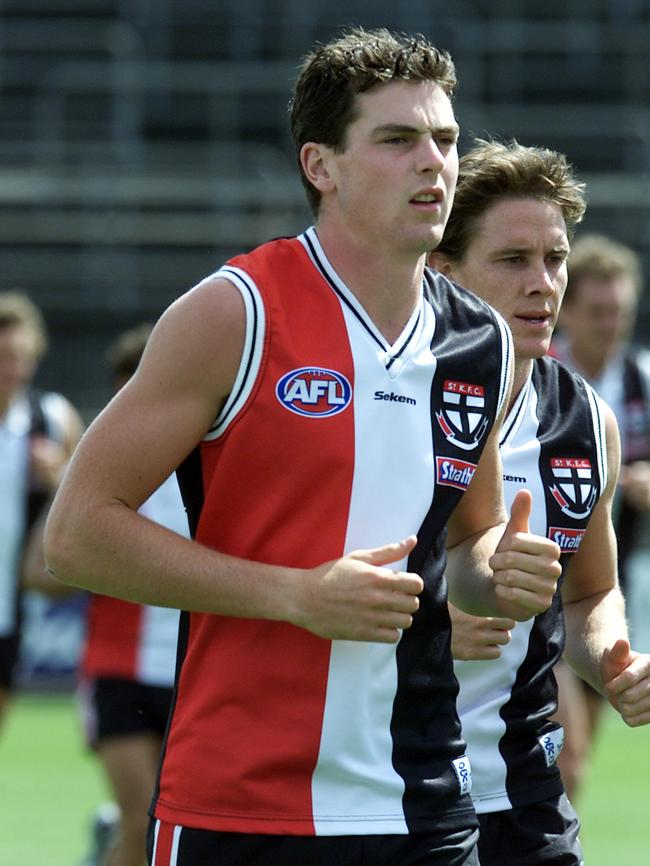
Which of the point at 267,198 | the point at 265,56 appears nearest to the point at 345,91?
the point at 267,198

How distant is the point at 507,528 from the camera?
3.32m

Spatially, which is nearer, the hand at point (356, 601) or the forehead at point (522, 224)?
the hand at point (356, 601)

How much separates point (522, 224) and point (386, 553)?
1.32 m

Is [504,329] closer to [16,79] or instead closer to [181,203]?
[181,203]

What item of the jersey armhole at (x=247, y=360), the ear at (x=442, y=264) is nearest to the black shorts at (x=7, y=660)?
the ear at (x=442, y=264)

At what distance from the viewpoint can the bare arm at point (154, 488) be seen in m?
2.92

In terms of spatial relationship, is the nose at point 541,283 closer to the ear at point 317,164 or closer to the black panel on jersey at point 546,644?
the black panel on jersey at point 546,644

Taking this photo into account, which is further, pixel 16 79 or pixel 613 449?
pixel 16 79

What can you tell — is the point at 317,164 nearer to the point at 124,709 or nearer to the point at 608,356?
the point at 124,709

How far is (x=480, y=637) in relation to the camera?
3568 millimetres

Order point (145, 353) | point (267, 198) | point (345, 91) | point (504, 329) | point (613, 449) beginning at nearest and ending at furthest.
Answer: point (145, 353), point (345, 91), point (504, 329), point (613, 449), point (267, 198)

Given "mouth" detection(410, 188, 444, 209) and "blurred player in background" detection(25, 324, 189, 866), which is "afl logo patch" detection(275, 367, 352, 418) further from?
"blurred player in background" detection(25, 324, 189, 866)

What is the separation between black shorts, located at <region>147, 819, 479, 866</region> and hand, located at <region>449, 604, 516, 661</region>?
0.54 meters

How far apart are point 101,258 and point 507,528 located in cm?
1375
